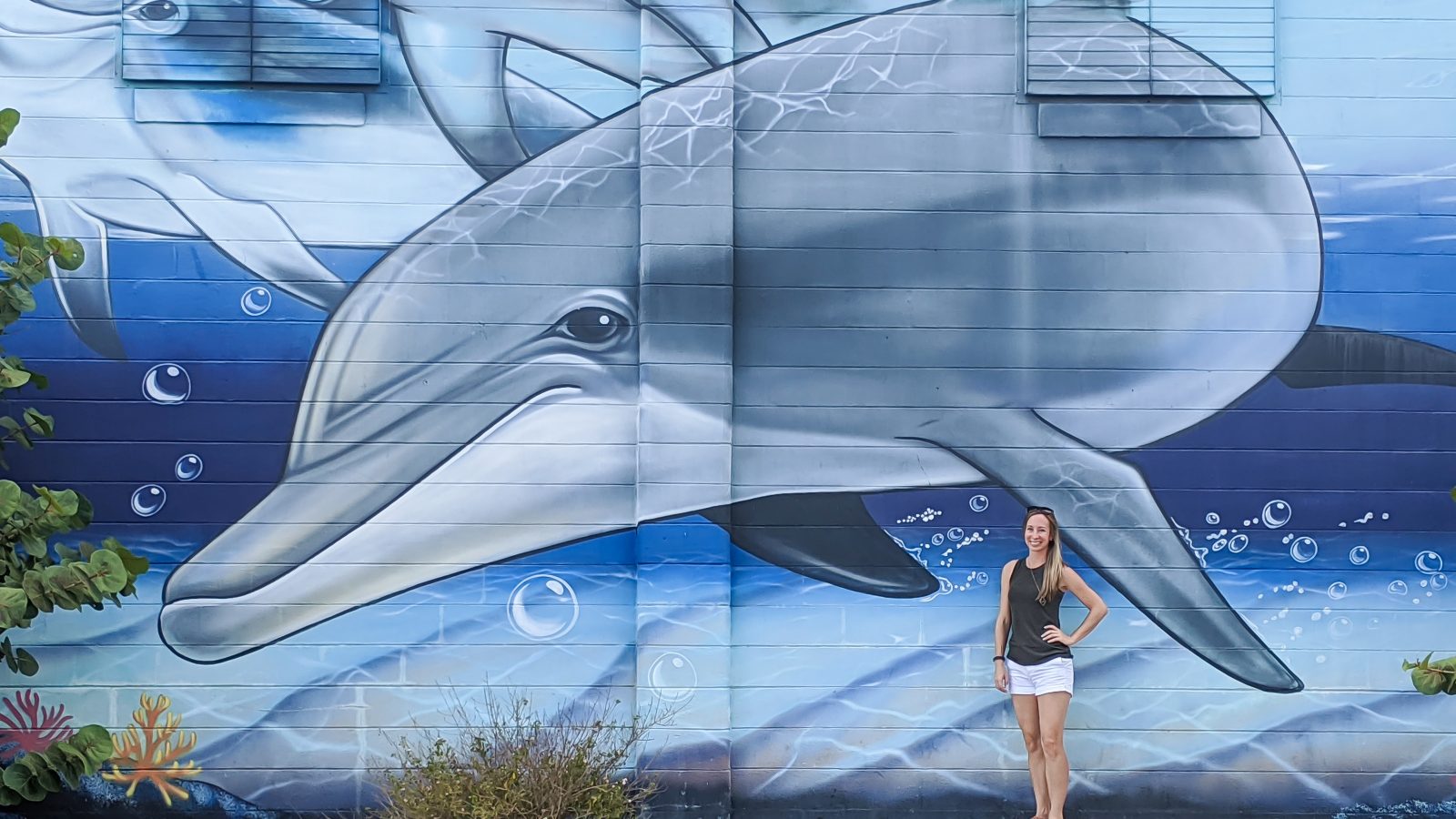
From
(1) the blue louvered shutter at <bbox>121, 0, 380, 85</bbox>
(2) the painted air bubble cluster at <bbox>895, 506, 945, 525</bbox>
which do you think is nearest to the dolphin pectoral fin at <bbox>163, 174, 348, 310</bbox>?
(1) the blue louvered shutter at <bbox>121, 0, 380, 85</bbox>

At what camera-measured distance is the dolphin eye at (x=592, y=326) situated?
646 cm

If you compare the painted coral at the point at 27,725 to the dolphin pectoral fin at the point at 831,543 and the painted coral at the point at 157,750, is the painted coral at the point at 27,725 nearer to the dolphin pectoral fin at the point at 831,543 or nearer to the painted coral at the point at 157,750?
the painted coral at the point at 157,750

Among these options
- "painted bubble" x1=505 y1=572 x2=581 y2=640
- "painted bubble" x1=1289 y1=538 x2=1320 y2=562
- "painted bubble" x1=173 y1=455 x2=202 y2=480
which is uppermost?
"painted bubble" x1=173 y1=455 x2=202 y2=480

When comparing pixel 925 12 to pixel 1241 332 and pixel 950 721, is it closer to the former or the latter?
pixel 1241 332

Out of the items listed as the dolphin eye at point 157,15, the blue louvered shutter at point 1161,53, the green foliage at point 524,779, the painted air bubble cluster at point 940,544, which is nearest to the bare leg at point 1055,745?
the painted air bubble cluster at point 940,544

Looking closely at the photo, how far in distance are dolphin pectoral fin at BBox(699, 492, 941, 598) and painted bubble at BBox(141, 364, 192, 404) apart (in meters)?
2.87

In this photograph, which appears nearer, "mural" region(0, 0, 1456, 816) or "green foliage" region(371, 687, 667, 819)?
"green foliage" region(371, 687, 667, 819)

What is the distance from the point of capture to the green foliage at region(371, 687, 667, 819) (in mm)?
5129

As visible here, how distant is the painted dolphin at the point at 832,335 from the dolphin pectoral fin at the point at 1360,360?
38 millimetres

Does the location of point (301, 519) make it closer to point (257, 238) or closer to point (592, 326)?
point (257, 238)

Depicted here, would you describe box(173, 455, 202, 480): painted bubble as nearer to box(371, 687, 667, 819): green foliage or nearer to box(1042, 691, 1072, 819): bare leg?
box(371, 687, 667, 819): green foliage

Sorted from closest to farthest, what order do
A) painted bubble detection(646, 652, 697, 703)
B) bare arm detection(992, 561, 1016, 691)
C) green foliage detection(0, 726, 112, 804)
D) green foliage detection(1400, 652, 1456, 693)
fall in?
green foliage detection(1400, 652, 1456, 693), green foliage detection(0, 726, 112, 804), bare arm detection(992, 561, 1016, 691), painted bubble detection(646, 652, 697, 703)

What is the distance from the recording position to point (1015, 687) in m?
5.96

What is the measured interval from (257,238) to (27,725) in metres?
2.70
